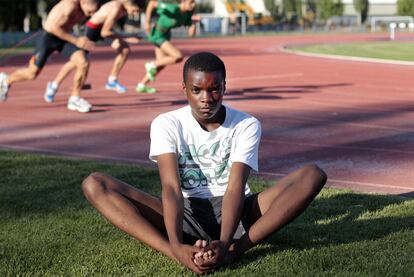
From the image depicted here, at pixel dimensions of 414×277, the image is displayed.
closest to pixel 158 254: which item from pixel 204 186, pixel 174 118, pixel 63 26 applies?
pixel 204 186

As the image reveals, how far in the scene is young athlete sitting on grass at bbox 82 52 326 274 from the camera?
4516mm

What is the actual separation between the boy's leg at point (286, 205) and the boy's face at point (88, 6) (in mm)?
7659

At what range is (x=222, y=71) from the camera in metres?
4.55

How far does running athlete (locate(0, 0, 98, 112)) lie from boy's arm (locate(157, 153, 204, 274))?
7423 mm

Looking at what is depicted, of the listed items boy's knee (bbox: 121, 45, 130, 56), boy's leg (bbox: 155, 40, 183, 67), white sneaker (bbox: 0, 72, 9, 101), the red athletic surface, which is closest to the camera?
the red athletic surface

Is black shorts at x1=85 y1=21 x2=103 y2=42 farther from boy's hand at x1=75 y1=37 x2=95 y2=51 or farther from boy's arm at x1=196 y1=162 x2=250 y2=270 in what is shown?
boy's arm at x1=196 y1=162 x2=250 y2=270

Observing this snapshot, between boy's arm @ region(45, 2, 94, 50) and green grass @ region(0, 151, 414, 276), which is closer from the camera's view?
green grass @ region(0, 151, 414, 276)

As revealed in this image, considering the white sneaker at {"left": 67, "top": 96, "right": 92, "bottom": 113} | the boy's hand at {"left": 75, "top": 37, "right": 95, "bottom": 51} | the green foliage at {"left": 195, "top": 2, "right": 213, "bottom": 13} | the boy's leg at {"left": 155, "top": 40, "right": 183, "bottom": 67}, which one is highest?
the boy's hand at {"left": 75, "top": 37, "right": 95, "bottom": 51}

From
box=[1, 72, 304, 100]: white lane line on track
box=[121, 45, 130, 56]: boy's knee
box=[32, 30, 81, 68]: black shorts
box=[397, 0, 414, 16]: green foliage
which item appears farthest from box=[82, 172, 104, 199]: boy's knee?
box=[397, 0, 414, 16]: green foliage

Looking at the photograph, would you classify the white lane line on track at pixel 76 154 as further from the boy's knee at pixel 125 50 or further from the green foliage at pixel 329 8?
→ the green foliage at pixel 329 8

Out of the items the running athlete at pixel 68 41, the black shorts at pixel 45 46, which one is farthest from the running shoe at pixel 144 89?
the black shorts at pixel 45 46

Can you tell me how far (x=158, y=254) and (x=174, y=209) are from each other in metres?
0.41

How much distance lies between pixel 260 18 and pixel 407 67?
5231 cm

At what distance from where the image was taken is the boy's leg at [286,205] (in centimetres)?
461
